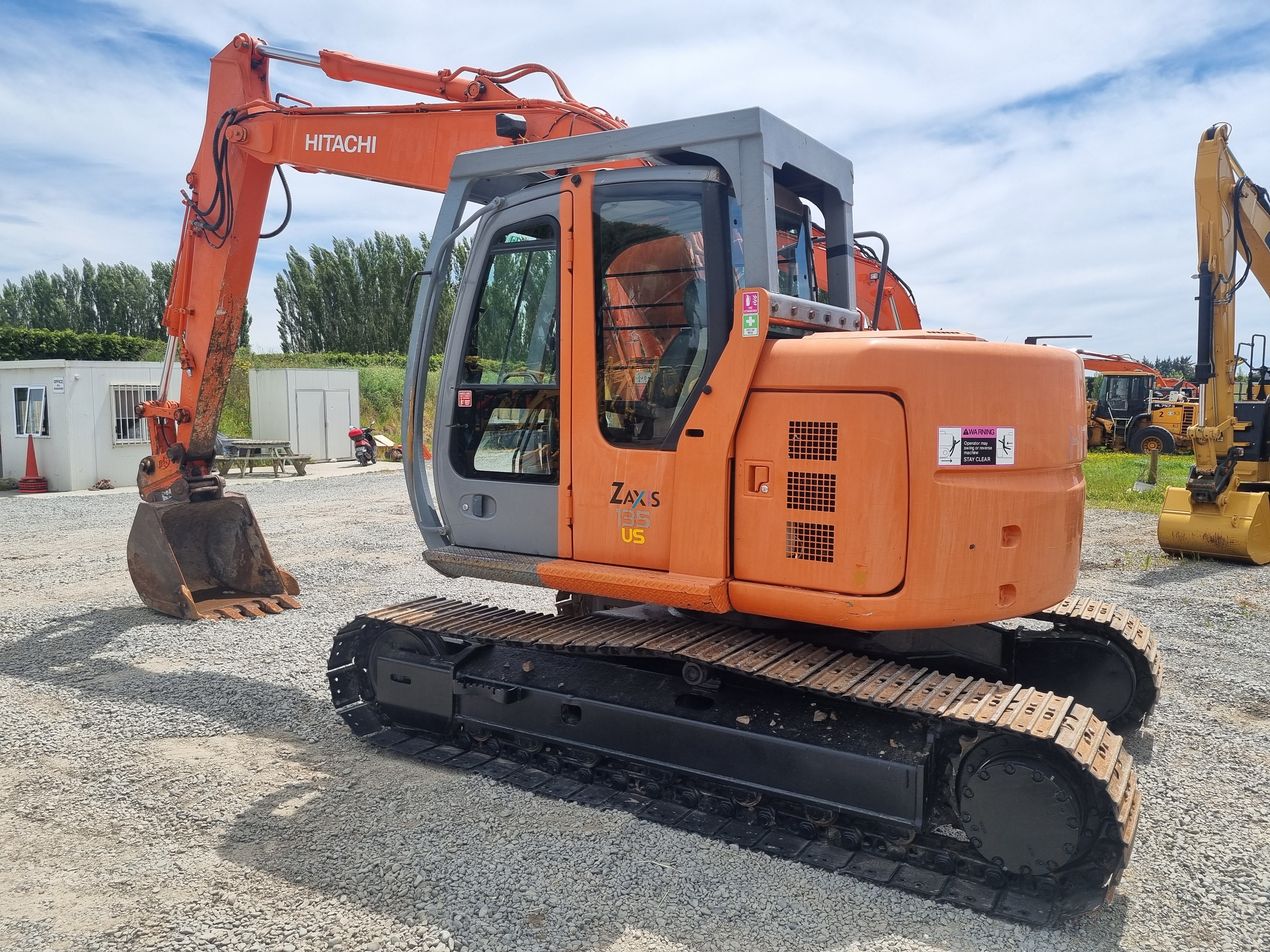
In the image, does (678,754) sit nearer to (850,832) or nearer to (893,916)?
(850,832)

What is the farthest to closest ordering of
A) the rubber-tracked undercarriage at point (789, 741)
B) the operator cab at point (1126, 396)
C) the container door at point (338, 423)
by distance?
the operator cab at point (1126, 396) < the container door at point (338, 423) < the rubber-tracked undercarriage at point (789, 741)

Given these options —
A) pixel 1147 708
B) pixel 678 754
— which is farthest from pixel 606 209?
pixel 1147 708

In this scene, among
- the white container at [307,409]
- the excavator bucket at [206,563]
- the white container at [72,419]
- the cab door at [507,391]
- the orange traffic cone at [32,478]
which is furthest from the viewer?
the white container at [307,409]

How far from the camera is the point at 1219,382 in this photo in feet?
34.4

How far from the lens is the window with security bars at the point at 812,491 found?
3594mm

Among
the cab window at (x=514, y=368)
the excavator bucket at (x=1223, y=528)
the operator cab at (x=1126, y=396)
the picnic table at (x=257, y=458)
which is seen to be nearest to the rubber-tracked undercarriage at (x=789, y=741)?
the cab window at (x=514, y=368)

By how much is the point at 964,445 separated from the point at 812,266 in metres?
1.64

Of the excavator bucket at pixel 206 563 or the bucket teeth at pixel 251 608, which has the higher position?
the excavator bucket at pixel 206 563

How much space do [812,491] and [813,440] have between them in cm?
20

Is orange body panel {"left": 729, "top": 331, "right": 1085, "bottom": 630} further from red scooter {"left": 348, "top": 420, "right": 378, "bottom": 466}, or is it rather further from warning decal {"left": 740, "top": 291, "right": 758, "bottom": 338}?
red scooter {"left": 348, "top": 420, "right": 378, "bottom": 466}

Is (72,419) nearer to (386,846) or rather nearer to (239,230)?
(239,230)

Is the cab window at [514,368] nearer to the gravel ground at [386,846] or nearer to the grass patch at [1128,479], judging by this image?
the gravel ground at [386,846]

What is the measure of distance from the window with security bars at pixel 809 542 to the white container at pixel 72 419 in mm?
16288

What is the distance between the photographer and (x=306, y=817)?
419 cm
